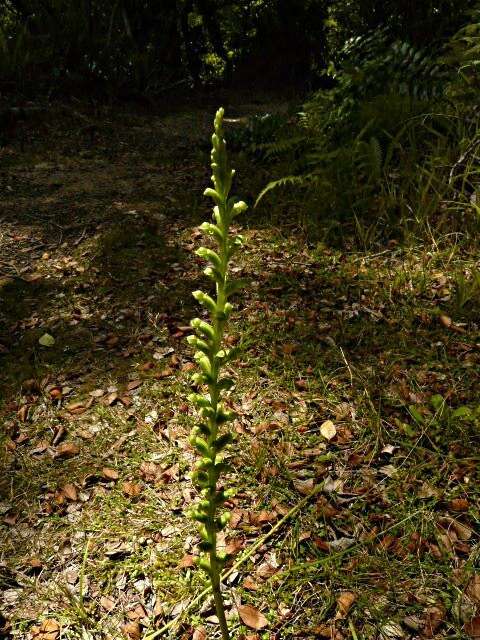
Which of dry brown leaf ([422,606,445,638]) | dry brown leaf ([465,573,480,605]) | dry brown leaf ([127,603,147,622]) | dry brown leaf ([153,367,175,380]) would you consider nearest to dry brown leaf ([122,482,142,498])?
dry brown leaf ([127,603,147,622])

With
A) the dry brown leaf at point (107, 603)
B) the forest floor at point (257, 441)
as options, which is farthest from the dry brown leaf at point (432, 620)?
the dry brown leaf at point (107, 603)

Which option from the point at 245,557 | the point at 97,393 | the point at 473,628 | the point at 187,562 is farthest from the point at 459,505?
the point at 97,393

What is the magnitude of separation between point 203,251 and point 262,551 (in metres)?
1.45

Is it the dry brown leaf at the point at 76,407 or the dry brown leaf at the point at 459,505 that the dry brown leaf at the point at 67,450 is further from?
the dry brown leaf at the point at 459,505

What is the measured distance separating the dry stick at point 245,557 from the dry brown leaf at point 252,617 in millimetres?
134

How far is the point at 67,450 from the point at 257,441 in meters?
0.96

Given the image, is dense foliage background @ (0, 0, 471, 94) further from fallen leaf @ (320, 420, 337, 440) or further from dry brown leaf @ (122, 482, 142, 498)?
dry brown leaf @ (122, 482, 142, 498)

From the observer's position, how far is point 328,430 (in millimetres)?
2492

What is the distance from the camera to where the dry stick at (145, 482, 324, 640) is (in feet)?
5.96

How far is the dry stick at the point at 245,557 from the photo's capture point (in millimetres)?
1815

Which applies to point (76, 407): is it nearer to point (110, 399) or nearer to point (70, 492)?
point (110, 399)

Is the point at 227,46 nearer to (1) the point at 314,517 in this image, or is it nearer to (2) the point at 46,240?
(2) the point at 46,240

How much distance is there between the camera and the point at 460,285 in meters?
3.13

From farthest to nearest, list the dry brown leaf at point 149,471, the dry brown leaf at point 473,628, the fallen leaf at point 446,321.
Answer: the fallen leaf at point 446,321, the dry brown leaf at point 149,471, the dry brown leaf at point 473,628
